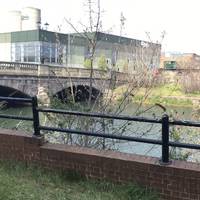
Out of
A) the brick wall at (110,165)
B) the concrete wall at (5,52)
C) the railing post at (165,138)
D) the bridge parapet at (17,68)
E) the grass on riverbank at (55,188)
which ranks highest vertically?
the concrete wall at (5,52)

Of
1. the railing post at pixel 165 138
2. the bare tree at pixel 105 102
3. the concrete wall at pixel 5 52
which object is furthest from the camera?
the concrete wall at pixel 5 52

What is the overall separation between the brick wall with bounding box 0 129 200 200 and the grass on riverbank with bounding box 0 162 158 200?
0.13 meters

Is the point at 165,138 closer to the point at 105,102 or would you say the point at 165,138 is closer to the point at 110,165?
the point at 110,165

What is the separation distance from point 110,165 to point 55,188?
0.76 metres

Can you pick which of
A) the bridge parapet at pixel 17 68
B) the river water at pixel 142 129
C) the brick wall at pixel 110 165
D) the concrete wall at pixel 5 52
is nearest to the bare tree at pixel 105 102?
the river water at pixel 142 129

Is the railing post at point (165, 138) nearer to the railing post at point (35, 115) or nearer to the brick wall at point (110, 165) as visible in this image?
the brick wall at point (110, 165)

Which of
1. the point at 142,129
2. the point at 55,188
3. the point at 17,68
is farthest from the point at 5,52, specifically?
the point at 55,188

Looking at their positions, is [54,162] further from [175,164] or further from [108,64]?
[108,64]

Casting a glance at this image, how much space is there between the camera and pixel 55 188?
545 cm

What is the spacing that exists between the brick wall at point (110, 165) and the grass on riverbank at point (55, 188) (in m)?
0.13

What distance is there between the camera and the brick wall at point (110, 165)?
502 centimetres

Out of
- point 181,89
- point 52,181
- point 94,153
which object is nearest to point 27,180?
point 52,181

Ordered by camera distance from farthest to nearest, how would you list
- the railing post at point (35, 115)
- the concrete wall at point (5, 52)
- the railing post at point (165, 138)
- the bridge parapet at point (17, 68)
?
the concrete wall at point (5, 52)
the bridge parapet at point (17, 68)
the railing post at point (35, 115)
the railing post at point (165, 138)

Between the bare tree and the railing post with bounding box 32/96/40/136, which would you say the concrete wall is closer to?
the bare tree
